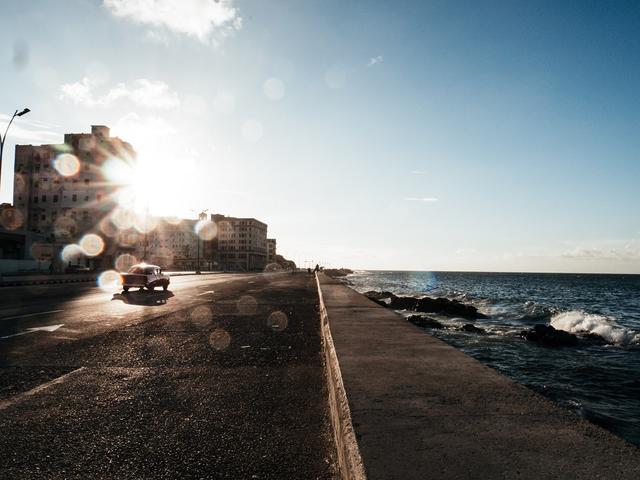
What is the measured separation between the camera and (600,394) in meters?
10.4

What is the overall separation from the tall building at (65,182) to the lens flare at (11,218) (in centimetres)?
60

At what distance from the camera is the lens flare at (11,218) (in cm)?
7446

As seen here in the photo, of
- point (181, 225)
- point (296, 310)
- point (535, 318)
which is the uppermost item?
point (181, 225)

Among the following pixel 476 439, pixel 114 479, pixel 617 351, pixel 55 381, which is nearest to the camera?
pixel 476 439

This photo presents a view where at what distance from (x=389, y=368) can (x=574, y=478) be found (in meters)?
2.43

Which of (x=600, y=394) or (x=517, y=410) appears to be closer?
(x=517, y=410)

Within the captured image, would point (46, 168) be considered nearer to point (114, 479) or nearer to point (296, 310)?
point (296, 310)

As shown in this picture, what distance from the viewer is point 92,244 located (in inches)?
2778

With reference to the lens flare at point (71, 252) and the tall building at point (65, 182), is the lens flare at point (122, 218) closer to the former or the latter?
the tall building at point (65, 182)

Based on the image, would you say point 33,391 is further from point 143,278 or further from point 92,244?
point 92,244

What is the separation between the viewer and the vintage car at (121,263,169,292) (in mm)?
22250

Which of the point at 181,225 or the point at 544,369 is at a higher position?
the point at 181,225

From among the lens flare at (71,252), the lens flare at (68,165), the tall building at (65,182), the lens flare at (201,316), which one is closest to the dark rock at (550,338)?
the lens flare at (201,316)

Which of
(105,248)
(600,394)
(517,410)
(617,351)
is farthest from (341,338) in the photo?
(105,248)
